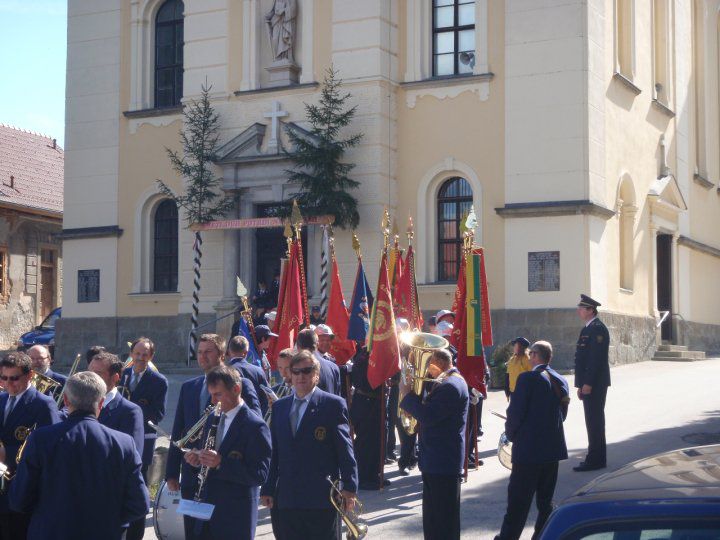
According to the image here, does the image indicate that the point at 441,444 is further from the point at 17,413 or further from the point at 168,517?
the point at 17,413

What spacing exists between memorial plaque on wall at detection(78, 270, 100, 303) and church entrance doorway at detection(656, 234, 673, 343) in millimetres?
14256

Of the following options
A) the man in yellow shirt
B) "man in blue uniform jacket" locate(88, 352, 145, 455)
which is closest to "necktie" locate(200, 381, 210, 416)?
"man in blue uniform jacket" locate(88, 352, 145, 455)

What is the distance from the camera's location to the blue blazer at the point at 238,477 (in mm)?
7531

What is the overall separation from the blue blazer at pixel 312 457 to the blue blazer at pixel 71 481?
1.40 metres

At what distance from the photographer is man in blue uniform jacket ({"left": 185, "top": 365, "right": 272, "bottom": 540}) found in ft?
24.7

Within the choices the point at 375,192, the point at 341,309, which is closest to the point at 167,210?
the point at 375,192

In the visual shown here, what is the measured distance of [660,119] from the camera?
2975 cm

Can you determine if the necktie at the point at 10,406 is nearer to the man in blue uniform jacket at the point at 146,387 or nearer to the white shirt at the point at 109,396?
the white shirt at the point at 109,396

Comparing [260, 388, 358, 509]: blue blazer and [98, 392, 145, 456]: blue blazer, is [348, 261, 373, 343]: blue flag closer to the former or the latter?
[98, 392, 145, 456]: blue blazer

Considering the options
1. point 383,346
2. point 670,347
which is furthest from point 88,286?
point 383,346

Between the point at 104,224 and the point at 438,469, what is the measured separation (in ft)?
70.6

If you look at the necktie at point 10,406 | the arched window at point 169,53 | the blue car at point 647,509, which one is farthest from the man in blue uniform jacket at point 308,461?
the arched window at point 169,53

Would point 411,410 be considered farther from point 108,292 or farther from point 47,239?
point 47,239

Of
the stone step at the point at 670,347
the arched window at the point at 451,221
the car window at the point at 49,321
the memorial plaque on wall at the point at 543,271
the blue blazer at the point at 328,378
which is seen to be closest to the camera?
the blue blazer at the point at 328,378
